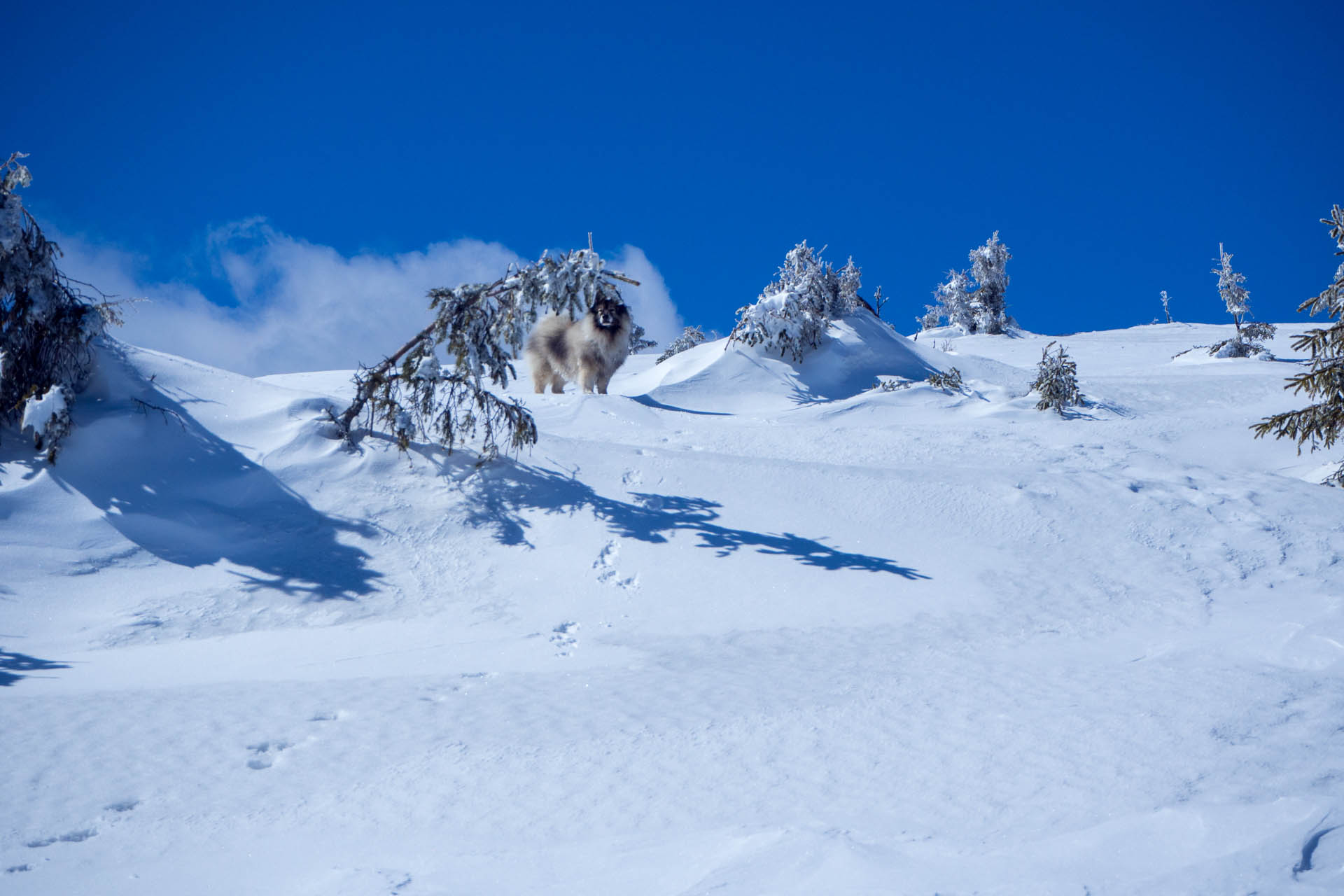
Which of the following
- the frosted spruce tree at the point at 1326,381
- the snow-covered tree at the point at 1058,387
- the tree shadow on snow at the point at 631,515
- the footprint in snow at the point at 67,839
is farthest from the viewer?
the snow-covered tree at the point at 1058,387

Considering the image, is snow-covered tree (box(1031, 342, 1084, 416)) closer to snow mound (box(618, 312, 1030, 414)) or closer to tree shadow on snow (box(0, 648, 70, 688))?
snow mound (box(618, 312, 1030, 414))

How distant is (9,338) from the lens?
6148 mm

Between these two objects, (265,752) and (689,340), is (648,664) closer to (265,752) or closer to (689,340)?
(265,752)

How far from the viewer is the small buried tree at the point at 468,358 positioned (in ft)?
21.0

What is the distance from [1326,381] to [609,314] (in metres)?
7.94

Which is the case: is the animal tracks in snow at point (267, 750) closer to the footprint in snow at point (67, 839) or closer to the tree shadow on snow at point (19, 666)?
the footprint in snow at point (67, 839)

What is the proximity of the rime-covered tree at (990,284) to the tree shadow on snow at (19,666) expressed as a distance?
85.6ft

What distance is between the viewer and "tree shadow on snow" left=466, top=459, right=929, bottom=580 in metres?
5.73

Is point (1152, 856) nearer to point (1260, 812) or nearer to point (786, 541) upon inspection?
point (1260, 812)

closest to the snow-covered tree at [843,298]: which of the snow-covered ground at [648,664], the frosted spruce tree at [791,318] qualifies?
the frosted spruce tree at [791,318]

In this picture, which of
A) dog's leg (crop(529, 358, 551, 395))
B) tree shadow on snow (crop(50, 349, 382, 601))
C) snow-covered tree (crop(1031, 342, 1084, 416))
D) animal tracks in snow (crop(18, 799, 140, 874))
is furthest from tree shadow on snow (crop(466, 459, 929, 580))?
snow-covered tree (crop(1031, 342, 1084, 416))

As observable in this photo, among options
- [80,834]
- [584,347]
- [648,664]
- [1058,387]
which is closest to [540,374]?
[584,347]

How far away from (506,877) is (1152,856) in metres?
1.97

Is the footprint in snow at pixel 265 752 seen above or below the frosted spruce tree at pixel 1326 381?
below
